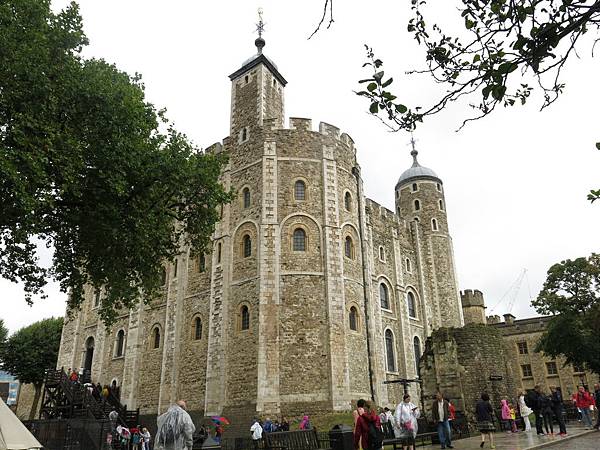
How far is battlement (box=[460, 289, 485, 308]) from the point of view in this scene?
126ft

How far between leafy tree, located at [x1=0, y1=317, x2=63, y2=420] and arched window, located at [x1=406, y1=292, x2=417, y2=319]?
87.4 feet

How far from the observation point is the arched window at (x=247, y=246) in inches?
907

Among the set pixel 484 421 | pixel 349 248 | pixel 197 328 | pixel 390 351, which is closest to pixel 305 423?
pixel 484 421

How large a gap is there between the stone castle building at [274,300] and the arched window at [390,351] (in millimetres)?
96

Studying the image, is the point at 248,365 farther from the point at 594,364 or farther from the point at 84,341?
the point at 594,364

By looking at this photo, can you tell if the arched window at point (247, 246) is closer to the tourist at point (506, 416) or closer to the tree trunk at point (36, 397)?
the tourist at point (506, 416)

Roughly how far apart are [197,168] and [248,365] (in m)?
9.20

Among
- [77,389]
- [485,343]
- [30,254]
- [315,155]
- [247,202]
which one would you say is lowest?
[77,389]

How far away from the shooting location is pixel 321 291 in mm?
21844

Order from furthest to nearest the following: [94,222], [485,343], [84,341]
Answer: [84,341] < [485,343] < [94,222]

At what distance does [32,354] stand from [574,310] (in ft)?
124

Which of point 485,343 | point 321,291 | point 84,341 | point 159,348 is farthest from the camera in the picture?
point 84,341

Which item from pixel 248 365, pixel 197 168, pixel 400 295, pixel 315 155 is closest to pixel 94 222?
pixel 197 168

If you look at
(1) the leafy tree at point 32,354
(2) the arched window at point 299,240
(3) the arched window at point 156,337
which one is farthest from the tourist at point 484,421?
(1) the leafy tree at point 32,354
